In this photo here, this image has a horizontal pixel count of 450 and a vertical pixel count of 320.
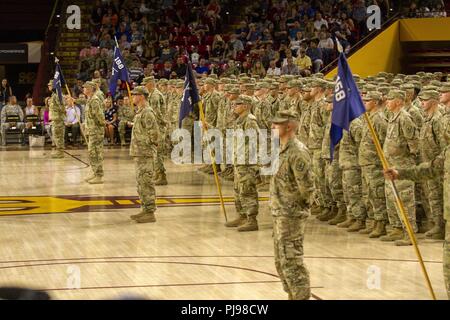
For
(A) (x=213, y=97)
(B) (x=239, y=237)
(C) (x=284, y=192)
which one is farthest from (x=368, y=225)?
(A) (x=213, y=97)

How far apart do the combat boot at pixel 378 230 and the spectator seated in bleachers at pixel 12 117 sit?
652 inches

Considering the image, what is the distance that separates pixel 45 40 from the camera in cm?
3048

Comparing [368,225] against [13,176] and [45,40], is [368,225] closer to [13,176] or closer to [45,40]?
[13,176]

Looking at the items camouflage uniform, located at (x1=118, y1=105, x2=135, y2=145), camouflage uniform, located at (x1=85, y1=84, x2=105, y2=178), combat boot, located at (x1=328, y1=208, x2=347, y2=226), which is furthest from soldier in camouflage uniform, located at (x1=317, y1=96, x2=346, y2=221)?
camouflage uniform, located at (x1=118, y1=105, x2=135, y2=145)

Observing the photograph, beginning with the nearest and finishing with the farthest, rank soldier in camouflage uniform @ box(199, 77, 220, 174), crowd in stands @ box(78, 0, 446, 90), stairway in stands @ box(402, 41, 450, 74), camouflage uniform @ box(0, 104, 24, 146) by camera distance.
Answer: soldier in camouflage uniform @ box(199, 77, 220, 174) < stairway in stands @ box(402, 41, 450, 74) < crowd in stands @ box(78, 0, 446, 90) < camouflage uniform @ box(0, 104, 24, 146)

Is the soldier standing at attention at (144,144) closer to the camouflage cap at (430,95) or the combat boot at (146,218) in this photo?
the combat boot at (146,218)

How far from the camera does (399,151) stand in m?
12.0

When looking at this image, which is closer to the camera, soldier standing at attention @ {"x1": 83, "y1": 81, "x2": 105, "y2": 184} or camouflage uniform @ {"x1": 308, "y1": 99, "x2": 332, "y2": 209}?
camouflage uniform @ {"x1": 308, "y1": 99, "x2": 332, "y2": 209}

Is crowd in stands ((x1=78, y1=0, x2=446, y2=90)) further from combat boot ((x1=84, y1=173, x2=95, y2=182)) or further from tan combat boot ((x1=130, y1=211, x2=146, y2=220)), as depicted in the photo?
tan combat boot ((x1=130, y1=211, x2=146, y2=220))

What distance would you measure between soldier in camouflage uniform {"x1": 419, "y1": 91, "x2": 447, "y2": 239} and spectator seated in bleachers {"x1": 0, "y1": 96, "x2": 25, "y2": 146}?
16.9 m

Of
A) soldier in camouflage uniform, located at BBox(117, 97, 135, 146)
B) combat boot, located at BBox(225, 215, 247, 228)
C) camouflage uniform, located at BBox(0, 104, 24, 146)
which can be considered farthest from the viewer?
camouflage uniform, located at BBox(0, 104, 24, 146)

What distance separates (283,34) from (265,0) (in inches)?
101

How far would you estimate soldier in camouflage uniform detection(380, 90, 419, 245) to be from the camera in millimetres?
11969

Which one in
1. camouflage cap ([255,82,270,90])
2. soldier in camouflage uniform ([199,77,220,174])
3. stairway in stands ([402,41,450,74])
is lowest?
soldier in camouflage uniform ([199,77,220,174])
